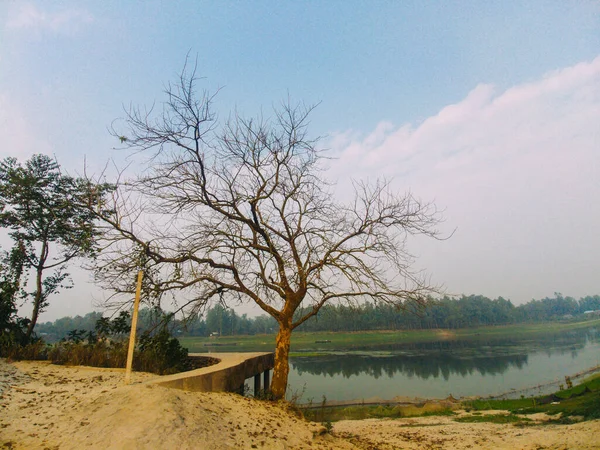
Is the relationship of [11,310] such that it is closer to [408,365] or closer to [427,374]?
[427,374]

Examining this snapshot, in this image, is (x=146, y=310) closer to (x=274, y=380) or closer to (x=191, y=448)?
(x=274, y=380)

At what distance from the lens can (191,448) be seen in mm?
4738

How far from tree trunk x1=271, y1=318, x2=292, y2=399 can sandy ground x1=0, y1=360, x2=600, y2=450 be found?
2.80 ft

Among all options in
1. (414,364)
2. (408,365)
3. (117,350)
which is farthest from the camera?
(414,364)

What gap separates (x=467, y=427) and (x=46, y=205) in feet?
55.6

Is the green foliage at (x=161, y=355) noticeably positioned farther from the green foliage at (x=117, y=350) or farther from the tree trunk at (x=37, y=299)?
the tree trunk at (x=37, y=299)

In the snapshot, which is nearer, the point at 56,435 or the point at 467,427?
the point at 56,435

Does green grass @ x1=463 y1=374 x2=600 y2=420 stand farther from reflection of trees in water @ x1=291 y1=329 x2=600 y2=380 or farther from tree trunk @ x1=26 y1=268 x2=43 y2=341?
tree trunk @ x1=26 y1=268 x2=43 y2=341

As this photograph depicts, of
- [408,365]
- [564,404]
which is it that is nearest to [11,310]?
[564,404]

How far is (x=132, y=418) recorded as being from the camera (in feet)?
16.4

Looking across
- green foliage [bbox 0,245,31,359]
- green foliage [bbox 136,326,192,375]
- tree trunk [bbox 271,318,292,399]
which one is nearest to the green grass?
tree trunk [bbox 271,318,292,399]

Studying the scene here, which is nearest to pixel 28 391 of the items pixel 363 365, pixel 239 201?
pixel 239 201

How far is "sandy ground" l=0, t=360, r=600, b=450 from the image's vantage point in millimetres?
4688

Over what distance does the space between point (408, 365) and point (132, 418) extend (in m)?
42.3
